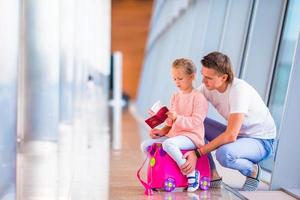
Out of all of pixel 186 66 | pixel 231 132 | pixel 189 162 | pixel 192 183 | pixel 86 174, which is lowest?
pixel 86 174

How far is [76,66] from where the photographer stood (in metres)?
12.3

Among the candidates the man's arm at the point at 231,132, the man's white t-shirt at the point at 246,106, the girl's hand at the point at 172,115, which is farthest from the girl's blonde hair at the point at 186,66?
the man's arm at the point at 231,132

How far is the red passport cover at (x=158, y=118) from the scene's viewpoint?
3857 millimetres

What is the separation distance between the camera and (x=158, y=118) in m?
3.87

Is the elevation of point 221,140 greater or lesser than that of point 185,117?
lesser

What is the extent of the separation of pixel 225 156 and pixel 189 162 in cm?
30

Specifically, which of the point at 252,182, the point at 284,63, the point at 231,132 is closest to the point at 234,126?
the point at 231,132

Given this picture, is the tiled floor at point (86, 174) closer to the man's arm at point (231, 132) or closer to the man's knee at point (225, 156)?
the man's knee at point (225, 156)

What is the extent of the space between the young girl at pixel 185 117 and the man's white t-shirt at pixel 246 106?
5.7 inches

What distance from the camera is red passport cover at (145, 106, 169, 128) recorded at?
12.7 ft

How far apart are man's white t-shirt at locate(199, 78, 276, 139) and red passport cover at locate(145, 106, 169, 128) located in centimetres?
37

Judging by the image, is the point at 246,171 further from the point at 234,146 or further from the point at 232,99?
the point at 232,99

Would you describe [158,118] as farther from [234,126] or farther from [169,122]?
[234,126]

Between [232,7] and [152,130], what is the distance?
75.0 inches
